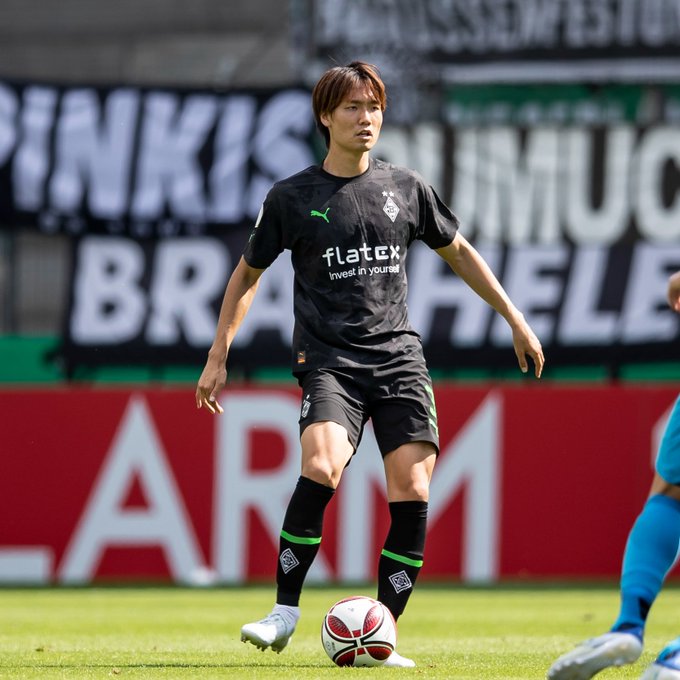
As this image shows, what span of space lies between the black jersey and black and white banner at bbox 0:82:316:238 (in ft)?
27.1

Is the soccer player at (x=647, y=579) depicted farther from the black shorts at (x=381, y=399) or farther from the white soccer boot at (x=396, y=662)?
the black shorts at (x=381, y=399)

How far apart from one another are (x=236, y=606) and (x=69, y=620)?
1.51 metres

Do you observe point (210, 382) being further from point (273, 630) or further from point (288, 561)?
point (273, 630)

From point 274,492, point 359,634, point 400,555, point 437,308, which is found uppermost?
point 400,555

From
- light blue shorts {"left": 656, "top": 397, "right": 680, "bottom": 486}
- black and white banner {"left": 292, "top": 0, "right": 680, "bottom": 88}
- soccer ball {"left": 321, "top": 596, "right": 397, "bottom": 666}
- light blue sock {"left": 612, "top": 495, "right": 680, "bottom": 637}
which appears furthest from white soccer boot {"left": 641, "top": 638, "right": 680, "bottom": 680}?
black and white banner {"left": 292, "top": 0, "right": 680, "bottom": 88}

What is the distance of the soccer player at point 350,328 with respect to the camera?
552cm

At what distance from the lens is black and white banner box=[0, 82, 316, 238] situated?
14.0 m

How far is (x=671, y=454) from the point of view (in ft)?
14.4

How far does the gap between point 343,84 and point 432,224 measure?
0.64 m

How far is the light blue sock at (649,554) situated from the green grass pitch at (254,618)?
2.88 ft

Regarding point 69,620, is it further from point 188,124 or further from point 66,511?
point 188,124

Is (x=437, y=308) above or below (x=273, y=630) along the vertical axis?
below

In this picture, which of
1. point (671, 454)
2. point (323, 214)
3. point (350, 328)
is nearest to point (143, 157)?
point (323, 214)

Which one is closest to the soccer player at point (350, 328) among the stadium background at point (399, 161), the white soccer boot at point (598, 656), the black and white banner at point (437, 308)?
the white soccer boot at point (598, 656)
